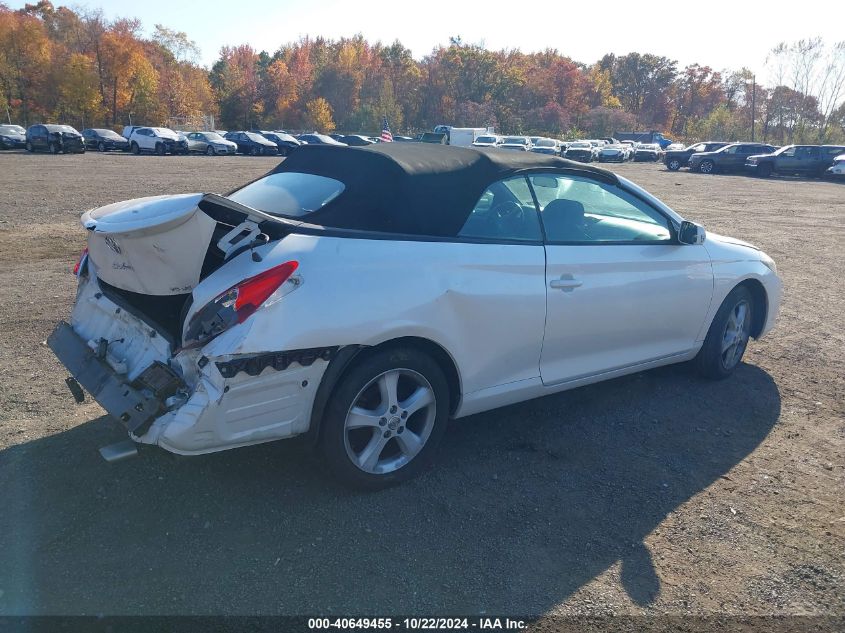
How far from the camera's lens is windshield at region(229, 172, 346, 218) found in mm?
3703

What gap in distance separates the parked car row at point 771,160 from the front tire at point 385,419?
121ft

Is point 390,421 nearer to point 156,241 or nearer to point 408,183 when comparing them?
point 408,183

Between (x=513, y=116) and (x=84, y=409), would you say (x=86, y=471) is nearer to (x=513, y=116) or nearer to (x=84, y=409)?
(x=84, y=409)

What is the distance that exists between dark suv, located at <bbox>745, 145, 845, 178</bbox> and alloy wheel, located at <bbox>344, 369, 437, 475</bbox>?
37806mm

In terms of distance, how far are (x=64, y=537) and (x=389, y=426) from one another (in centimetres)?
154

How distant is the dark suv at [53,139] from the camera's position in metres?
36.6

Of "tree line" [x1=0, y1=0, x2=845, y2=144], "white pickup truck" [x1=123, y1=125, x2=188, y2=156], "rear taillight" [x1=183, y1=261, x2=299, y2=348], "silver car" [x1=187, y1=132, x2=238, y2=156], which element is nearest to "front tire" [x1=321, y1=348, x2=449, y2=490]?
"rear taillight" [x1=183, y1=261, x2=299, y2=348]

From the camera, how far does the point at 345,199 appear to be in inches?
143

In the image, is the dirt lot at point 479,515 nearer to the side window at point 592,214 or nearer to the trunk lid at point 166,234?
the trunk lid at point 166,234

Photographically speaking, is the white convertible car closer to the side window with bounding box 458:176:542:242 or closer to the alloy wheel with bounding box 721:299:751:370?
the side window with bounding box 458:176:542:242

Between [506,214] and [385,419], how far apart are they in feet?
4.65

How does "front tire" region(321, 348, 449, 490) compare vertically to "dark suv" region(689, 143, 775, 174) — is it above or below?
below

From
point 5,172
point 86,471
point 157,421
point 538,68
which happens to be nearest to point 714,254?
→ point 157,421

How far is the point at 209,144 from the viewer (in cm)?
4331
